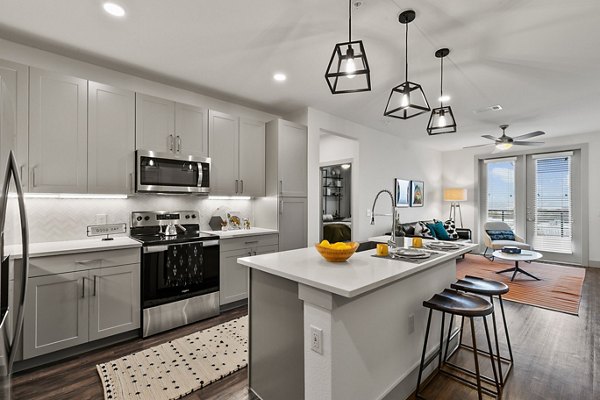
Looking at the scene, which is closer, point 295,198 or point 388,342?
point 388,342

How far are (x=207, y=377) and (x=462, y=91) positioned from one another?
Result: 4.31 meters

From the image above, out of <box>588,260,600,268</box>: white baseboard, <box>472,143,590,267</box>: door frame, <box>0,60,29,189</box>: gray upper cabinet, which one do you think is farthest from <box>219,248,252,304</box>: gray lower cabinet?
<box>588,260,600,268</box>: white baseboard

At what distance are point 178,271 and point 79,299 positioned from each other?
831mm

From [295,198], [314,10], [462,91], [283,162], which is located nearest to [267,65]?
[314,10]

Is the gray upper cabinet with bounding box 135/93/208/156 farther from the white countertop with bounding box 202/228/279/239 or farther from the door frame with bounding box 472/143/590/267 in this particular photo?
the door frame with bounding box 472/143/590/267

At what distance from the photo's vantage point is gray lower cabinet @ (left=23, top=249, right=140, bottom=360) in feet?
7.25

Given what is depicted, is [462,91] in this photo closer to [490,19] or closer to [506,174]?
[490,19]

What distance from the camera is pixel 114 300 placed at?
8.48 feet

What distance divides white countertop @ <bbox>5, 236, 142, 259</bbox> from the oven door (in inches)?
8.8

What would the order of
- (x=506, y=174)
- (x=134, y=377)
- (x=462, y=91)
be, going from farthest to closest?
(x=506, y=174) → (x=462, y=91) → (x=134, y=377)

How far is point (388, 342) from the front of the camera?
5.88 feet

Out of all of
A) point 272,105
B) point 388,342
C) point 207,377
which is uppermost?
point 272,105

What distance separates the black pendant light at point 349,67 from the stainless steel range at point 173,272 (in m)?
2.23

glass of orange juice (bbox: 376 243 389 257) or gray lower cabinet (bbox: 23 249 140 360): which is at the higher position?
glass of orange juice (bbox: 376 243 389 257)
